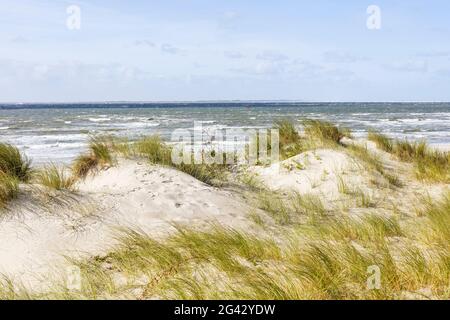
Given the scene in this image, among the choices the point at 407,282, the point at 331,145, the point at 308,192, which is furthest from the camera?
the point at 331,145

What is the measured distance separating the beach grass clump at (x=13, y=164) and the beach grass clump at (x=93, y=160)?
804mm

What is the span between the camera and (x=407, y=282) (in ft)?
12.1

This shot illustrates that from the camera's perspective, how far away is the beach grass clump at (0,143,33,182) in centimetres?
661

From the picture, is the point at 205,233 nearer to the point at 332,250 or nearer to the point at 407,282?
the point at 332,250

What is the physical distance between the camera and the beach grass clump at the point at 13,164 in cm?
661

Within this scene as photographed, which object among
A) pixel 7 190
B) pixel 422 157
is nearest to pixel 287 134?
pixel 422 157

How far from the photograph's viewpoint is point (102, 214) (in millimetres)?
5766

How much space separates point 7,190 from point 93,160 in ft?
6.87

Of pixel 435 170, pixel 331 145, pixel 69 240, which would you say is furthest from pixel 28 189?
pixel 435 170

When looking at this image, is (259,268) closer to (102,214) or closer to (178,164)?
(102,214)

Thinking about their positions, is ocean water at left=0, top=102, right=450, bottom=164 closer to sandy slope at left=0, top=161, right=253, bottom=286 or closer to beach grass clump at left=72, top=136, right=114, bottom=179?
beach grass clump at left=72, top=136, right=114, bottom=179

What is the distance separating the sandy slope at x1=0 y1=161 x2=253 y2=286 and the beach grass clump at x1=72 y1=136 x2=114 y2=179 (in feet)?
0.78

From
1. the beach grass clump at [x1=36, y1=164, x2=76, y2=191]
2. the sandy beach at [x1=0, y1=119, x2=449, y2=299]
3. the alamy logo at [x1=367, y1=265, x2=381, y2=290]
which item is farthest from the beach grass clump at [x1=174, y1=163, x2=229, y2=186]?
the alamy logo at [x1=367, y1=265, x2=381, y2=290]
